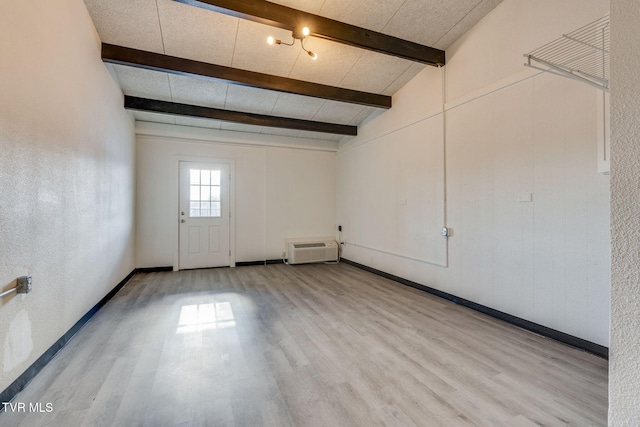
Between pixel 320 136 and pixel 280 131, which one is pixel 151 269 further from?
pixel 320 136

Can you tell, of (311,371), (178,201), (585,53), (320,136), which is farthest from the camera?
(320,136)

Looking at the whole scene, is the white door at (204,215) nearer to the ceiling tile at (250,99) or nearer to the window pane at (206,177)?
the window pane at (206,177)

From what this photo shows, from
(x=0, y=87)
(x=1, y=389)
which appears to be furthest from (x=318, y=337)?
(x=0, y=87)

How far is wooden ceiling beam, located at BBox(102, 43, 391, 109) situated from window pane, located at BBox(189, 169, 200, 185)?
2279mm

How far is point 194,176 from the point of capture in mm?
5383

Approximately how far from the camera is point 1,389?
1.57 meters

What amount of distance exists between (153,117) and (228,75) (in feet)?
7.17

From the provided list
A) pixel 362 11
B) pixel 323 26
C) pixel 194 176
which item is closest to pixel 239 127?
pixel 194 176

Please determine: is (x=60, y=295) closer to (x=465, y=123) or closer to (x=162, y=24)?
(x=162, y=24)

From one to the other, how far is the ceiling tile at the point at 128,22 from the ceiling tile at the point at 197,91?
74 cm

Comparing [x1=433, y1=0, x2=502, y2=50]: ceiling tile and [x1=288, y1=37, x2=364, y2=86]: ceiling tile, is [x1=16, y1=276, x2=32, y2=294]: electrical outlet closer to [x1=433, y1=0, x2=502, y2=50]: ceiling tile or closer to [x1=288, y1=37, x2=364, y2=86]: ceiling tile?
[x1=288, y1=37, x2=364, y2=86]: ceiling tile

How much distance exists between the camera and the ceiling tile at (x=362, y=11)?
2.78m

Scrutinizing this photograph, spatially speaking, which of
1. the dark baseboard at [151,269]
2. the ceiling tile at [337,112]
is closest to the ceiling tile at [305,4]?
the ceiling tile at [337,112]

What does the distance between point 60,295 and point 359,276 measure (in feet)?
12.4
